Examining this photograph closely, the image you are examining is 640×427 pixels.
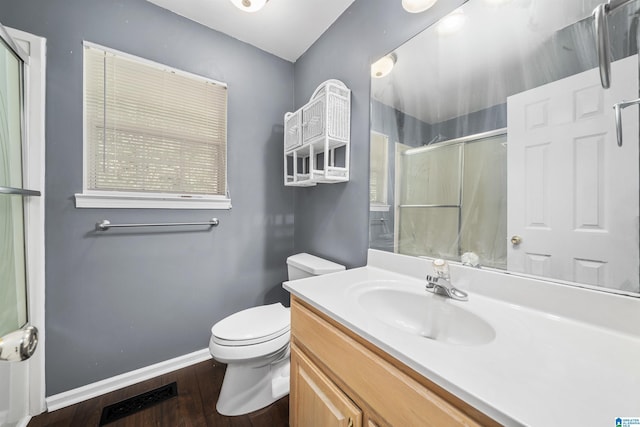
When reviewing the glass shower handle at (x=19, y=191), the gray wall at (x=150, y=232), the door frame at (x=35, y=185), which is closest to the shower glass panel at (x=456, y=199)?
the gray wall at (x=150, y=232)

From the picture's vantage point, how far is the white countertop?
0.37 meters

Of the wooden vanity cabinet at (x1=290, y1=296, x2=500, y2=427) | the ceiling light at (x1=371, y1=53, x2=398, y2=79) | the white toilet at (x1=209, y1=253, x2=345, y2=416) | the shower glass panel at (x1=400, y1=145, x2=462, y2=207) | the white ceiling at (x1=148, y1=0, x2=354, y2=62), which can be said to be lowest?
the white toilet at (x1=209, y1=253, x2=345, y2=416)

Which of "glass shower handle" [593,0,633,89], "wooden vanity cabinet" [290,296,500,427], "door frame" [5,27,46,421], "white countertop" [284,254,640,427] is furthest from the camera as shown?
"door frame" [5,27,46,421]

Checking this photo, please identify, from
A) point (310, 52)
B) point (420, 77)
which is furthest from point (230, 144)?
point (420, 77)

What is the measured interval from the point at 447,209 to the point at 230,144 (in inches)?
58.9

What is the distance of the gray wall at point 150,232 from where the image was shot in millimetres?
1256

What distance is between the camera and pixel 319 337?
0.81m

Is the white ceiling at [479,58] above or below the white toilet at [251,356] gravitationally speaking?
above

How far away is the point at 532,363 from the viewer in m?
0.49

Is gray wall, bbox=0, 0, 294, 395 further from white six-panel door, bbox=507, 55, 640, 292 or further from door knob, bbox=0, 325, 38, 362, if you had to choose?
white six-panel door, bbox=507, 55, 640, 292

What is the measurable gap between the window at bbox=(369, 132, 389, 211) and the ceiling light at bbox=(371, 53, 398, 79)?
31 centimetres

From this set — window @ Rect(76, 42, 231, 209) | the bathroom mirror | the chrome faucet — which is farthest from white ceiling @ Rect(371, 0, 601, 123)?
window @ Rect(76, 42, 231, 209)

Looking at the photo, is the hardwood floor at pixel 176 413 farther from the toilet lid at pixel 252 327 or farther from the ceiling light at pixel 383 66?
the ceiling light at pixel 383 66

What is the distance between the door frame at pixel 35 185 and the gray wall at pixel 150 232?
0.04m
